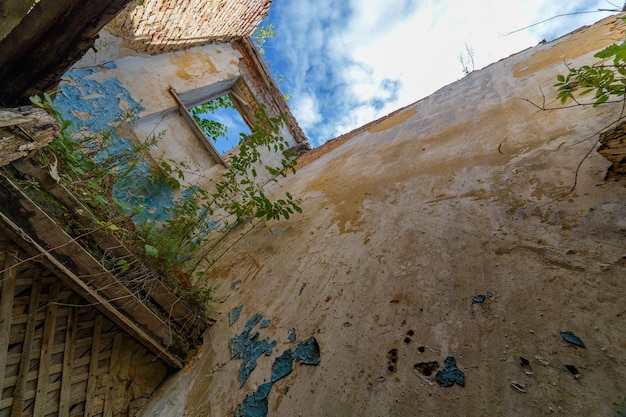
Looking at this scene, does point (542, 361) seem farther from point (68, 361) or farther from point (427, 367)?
point (68, 361)

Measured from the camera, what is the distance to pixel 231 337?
199 centimetres

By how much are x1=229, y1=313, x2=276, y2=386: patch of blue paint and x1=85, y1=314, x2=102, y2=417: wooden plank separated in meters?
0.88

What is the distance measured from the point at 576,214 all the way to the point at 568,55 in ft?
8.61

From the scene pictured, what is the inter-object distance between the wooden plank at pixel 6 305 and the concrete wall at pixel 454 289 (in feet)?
2.92

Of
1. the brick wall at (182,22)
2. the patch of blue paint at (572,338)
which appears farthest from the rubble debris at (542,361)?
the brick wall at (182,22)

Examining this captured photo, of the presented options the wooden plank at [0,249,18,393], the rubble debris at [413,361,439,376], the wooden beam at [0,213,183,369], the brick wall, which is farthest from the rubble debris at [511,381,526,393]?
the brick wall

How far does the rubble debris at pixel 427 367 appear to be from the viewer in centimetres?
111

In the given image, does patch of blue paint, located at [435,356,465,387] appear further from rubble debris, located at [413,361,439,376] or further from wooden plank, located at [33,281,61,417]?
wooden plank, located at [33,281,61,417]

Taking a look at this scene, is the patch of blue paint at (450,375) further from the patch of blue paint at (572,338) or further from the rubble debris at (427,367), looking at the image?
the patch of blue paint at (572,338)

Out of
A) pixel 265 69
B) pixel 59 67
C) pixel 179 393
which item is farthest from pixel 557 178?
pixel 265 69

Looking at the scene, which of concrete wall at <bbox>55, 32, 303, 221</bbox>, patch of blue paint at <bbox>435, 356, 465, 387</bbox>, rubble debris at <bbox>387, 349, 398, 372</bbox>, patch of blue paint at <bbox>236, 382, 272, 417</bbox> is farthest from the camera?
concrete wall at <bbox>55, 32, 303, 221</bbox>

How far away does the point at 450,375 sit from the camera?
1.06 m

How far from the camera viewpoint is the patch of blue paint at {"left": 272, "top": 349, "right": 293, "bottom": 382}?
147cm

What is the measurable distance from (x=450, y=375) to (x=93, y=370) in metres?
2.17
